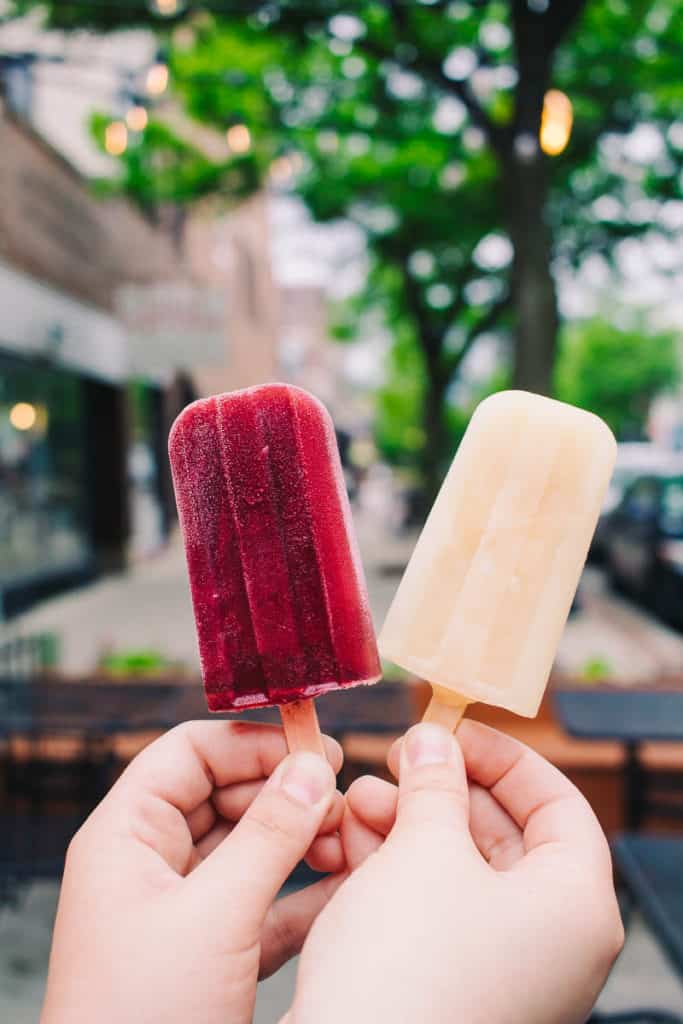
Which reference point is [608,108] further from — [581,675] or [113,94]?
[581,675]

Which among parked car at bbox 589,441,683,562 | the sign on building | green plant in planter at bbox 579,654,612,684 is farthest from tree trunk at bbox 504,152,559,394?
parked car at bbox 589,441,683,562

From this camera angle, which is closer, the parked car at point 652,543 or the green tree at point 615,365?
the parked car at point 652,543

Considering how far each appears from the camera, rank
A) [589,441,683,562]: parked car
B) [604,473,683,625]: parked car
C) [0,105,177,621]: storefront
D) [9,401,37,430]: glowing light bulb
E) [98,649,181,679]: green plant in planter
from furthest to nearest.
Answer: [589,441,683,562]: parked car < [9,401,37,430]: glowing light bulb < [0,105,177,621]: storefront < [604,473,683,625]: parked car < [98,649,181,679]: green plant in planter

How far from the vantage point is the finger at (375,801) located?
1.45 meters

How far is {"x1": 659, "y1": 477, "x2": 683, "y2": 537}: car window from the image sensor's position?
1120 centimetres

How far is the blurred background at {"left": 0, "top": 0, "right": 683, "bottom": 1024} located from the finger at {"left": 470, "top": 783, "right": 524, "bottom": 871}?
69cm

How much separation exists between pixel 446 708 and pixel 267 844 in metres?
0.37

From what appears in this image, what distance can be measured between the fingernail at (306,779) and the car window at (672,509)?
34.2ft

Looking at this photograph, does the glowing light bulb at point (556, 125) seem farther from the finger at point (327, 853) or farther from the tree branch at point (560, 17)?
the finger at point (327, 853)

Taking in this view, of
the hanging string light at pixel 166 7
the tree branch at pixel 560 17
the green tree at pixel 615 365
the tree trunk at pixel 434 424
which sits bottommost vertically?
the green tree at pixel 615 365

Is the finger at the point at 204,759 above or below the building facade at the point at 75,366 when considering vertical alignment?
above

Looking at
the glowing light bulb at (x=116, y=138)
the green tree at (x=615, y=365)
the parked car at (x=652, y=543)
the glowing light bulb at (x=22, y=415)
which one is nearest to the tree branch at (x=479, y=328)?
the parked car at (x=652, y=543)

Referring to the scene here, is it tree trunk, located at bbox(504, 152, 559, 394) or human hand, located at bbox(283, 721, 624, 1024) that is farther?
tree trunk, located at bbox(504, 152, 559, 394)

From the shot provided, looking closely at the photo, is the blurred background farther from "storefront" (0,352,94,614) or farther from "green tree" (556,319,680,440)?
"green tree" (556,319,680,440)
